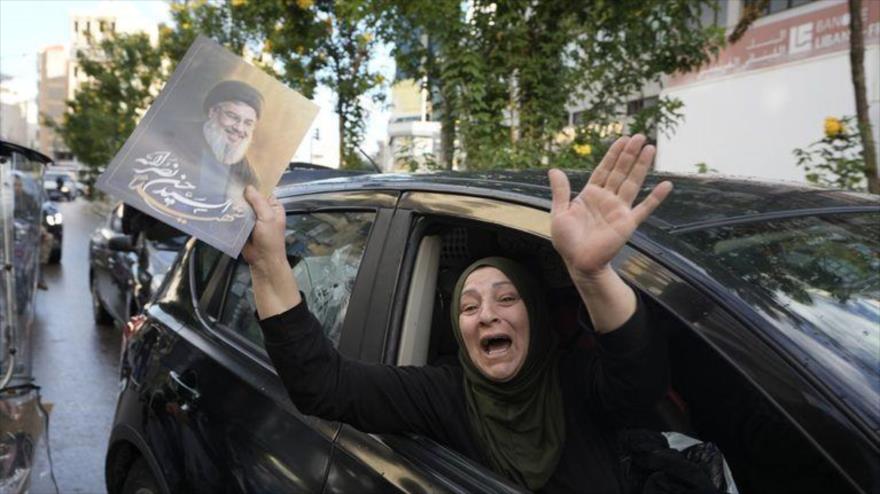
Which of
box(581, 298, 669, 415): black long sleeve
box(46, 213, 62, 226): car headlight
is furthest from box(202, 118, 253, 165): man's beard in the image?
box(46, 213, 62, 226): car headlight

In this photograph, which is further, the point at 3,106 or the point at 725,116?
the point at 725,116

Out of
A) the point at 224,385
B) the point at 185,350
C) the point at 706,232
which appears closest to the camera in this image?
the point at 706,232

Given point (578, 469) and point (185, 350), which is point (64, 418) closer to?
point (185, 350)

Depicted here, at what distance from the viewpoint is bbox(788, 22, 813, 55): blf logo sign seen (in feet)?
47.4

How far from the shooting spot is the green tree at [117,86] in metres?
27.8

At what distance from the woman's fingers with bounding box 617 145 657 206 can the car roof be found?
0.51 ft

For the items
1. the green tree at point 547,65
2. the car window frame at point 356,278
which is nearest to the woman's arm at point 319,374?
the car window frame at point 356,278

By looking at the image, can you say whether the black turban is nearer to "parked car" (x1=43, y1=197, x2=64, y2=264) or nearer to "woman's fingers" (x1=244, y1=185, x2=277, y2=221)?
"woman's fingers" (x1=244, y1=185, x2=277, y2=221)

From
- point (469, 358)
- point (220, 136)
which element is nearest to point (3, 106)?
point (220, 136)

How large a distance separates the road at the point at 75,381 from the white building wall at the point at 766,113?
9.20m

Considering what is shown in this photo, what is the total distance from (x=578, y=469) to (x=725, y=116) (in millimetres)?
15102

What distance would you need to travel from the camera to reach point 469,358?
2.17 metres

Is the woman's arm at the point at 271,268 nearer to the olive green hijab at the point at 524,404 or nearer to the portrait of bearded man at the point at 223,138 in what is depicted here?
the portrait of bearded man at the point at 223,138

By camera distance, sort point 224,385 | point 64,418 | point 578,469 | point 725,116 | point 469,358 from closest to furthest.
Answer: point 578,469
point 469,358
point 224,385
point 64,418
point 725,116
